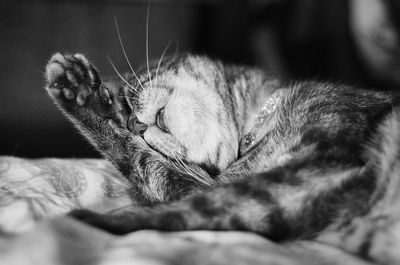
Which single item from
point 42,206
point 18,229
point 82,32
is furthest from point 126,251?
point 82,32

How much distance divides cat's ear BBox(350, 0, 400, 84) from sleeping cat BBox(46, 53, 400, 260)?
0.98 meters

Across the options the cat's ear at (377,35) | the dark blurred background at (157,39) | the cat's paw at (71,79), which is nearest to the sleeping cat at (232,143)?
the cat's paw at (71,79)

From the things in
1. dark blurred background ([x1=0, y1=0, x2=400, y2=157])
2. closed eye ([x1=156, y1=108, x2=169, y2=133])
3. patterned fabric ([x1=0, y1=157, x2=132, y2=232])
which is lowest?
patterned fabric ([x1=0, y1=157, x2=132, y2=232])

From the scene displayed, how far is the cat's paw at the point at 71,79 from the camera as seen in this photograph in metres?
1.08

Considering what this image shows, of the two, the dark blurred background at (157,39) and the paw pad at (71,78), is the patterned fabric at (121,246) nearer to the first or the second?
the paw pad at (71,78)

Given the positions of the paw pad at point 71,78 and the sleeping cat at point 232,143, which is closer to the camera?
the sleeping cat at point 232,143

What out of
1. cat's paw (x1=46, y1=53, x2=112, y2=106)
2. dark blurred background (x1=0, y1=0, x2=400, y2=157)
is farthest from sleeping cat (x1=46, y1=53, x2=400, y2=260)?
dark blurred background (x1=0, y1=0, x2=400, y2=157)

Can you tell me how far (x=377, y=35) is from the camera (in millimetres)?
2055

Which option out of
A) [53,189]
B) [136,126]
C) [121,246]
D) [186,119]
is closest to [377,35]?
[186,119]

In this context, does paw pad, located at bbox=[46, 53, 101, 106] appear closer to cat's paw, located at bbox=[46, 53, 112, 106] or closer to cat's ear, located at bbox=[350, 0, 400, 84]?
cat's paw, located at bbox=[46, 53, 112, 106]

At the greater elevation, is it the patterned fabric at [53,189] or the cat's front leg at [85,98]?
the cat's front leg at [85,98]

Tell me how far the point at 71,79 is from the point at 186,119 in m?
0.33

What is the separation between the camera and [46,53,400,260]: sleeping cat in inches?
29.1

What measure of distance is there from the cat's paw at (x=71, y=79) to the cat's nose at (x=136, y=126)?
0.37ft
